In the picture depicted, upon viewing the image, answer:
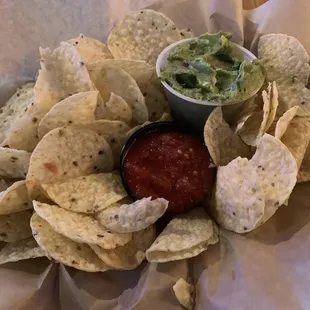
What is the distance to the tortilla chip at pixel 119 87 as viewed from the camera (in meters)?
1.53

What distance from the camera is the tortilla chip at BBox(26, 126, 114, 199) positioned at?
135cm

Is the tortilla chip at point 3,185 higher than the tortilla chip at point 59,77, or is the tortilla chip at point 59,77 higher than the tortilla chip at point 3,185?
the tortilla chip at point 59,77

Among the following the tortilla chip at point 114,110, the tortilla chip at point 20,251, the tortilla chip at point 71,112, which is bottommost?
the tortilla chip at point 20,251

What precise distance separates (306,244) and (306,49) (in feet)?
2.23

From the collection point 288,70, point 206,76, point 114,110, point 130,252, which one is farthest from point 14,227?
point 288,70

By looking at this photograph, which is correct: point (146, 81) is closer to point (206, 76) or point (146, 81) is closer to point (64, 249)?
point (206, 76)

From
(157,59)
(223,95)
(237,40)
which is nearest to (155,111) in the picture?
(157,59)

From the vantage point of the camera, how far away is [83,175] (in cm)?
144

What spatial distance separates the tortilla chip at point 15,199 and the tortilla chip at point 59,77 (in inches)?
9.5

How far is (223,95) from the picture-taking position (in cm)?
143

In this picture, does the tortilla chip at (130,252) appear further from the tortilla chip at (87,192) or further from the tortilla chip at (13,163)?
the tortilla chip at (13,163)

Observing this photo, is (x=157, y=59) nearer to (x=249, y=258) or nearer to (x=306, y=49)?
(x=306, y=49)

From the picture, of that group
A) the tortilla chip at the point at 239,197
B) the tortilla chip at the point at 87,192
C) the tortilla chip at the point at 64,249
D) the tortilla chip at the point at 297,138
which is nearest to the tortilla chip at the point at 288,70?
the tortilla chip at the point at 297,138

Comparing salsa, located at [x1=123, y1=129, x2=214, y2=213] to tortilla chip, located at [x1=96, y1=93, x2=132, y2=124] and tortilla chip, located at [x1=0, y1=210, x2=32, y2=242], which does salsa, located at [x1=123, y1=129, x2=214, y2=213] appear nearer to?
tortilla chip, located at [x1=96, y1=93, x2=132, y2=124]
